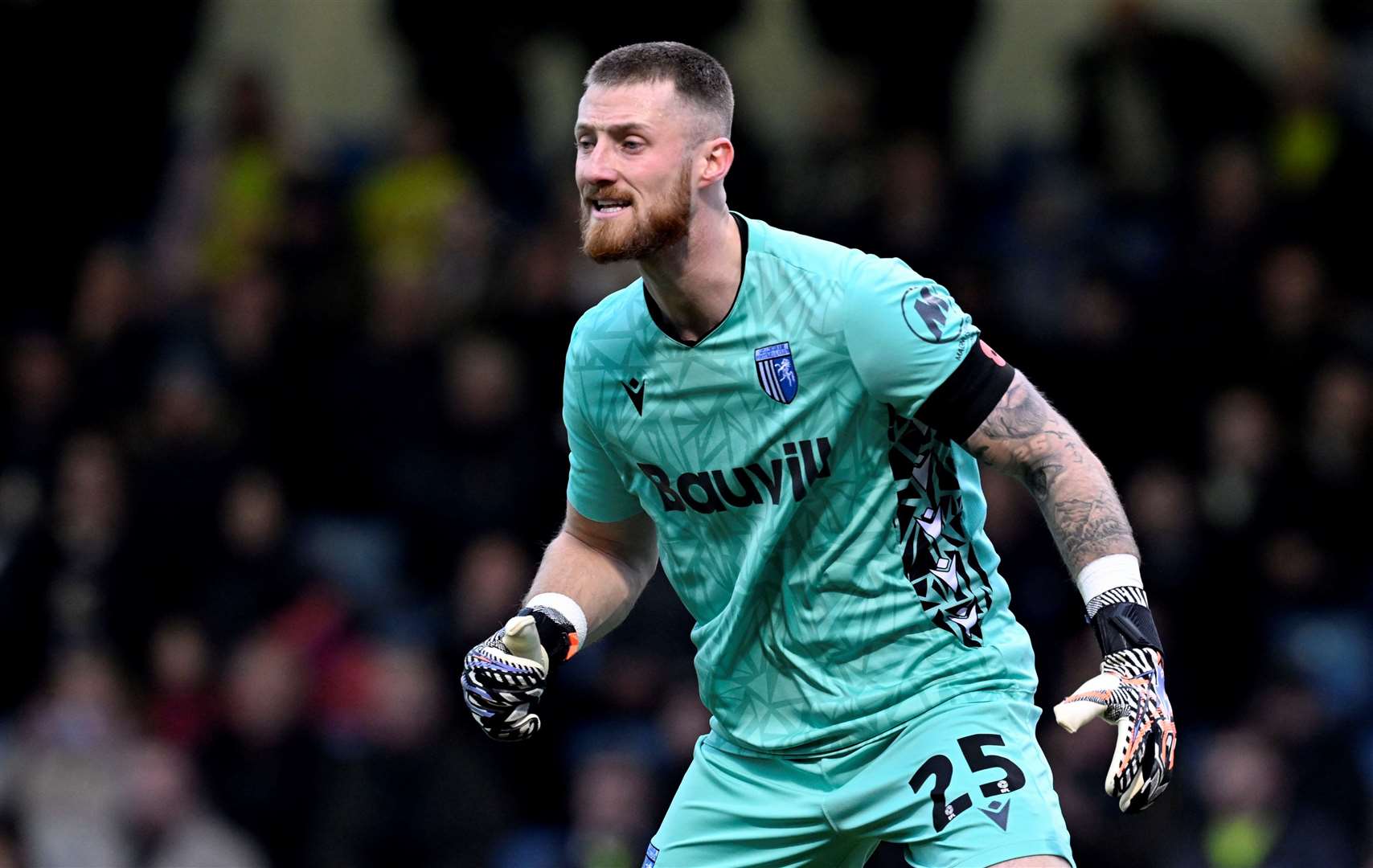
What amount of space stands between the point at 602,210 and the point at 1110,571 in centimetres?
145

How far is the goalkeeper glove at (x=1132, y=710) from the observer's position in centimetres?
422

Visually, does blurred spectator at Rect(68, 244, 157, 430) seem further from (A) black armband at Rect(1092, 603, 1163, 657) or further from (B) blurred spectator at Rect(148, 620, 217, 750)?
(A) black armband at Rect(1092, 603, 1163, 657)

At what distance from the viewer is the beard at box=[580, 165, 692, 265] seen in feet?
15.9

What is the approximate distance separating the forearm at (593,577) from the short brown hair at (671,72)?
3.98 feet

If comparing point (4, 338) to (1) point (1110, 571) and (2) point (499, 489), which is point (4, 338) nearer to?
(2) point (499, 489)

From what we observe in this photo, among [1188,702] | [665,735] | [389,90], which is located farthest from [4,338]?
[1188,702]

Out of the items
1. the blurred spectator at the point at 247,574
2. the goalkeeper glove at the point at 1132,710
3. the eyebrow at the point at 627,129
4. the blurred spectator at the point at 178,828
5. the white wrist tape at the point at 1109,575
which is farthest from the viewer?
the blurred spectator at the point at 247,574

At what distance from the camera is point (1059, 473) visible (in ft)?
15.5

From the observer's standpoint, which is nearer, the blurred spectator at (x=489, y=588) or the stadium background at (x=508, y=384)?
the stadium background at (x=508, y=384)

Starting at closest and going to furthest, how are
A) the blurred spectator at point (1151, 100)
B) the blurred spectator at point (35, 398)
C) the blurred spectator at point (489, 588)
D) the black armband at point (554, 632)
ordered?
the black armband at point (554, 632)
the blurred spectator at point (489, 588)
the blurred spectator at point (35, 398)
the blurred spectator at point (1151, 100)

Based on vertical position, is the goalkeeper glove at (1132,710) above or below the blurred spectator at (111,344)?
above

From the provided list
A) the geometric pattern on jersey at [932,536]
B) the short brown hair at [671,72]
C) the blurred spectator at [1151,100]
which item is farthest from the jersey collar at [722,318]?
the blurred spectator at [1151,100]

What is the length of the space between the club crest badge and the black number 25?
90cm

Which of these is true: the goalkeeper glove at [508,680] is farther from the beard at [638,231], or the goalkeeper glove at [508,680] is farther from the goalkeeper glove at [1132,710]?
the goalkeeper glove at [1132,710]
